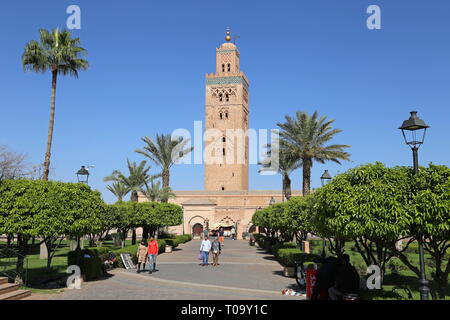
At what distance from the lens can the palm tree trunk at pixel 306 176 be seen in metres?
27.6

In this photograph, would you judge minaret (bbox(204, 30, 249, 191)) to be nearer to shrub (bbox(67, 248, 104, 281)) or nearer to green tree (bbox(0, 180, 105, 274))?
shrub (bbox(67, 248, 104, 281))

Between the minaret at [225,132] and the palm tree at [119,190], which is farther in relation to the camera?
the minaret at [225,132]

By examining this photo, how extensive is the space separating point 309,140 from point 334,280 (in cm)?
2097

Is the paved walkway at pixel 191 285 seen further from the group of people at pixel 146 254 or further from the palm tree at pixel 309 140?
the palm tree at pixel 309 140

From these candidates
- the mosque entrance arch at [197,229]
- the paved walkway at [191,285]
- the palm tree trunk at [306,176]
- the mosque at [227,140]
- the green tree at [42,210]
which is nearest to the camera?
the paved walkway at [191,285]

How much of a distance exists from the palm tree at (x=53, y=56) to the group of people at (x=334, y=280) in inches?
701

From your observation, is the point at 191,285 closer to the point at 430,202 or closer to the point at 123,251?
the point at 123,251

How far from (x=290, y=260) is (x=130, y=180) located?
2319 cm

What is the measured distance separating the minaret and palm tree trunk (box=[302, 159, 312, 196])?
41.3m

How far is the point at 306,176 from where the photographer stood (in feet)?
91.7

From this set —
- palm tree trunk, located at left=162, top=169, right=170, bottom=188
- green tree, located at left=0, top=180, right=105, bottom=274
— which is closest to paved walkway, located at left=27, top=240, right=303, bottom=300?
green tree, located at left=0, top=180, right=105, bottom=274

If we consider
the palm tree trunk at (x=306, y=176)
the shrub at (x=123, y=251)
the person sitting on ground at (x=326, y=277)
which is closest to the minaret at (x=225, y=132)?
the palm tree trunk at (x=306, y=176)

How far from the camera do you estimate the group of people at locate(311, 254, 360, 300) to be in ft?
24.6
